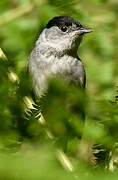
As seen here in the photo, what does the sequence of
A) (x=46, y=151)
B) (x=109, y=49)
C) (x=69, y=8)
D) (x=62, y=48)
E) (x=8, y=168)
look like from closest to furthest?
(x=8, y=168) < (x=46, y=151) < (x=69, y=8) < (x=109, y=49) < (x=62, y=48)

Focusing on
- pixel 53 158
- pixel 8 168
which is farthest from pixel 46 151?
pixel 8 168

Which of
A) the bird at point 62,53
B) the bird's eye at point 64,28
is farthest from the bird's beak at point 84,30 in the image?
the bird's eye at point 64,28

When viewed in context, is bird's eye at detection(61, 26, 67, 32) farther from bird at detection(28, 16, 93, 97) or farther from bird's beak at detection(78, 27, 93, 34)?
bird's beak at detection(78, 27, 93, 34)

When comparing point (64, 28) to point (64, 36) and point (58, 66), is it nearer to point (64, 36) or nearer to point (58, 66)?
point (64, 36)

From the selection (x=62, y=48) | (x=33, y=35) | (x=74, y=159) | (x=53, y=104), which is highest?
(x=53, y=104)

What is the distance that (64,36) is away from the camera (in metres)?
3.18

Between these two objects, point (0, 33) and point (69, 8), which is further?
point (0, 33)

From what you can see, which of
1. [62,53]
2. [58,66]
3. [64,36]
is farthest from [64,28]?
[58,66]

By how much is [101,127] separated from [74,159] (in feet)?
0.25

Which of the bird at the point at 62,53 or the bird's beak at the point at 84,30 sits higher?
the bird's beak at the point at 84,30

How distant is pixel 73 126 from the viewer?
21.4 inches

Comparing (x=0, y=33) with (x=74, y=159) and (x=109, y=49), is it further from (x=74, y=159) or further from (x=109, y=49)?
(x=74, y=159)

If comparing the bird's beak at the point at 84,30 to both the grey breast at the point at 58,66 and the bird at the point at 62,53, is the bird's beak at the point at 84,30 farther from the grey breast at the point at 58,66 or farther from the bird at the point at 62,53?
the grey breast at the point at 58,66

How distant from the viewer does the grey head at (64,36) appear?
9.75ft
